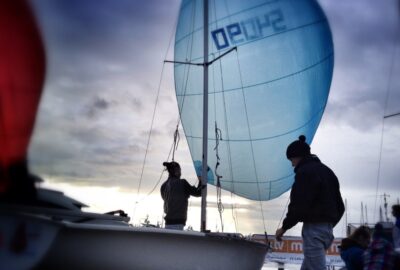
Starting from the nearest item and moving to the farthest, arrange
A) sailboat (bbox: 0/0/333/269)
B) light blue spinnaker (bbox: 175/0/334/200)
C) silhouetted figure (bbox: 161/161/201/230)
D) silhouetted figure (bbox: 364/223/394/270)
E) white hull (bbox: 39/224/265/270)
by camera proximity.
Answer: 1. white hull (bbox: 39/224/265/270)
2. silhouetted figure (bbox: 364/223/394/270)
3. silhouetted figure (bbox: 161/161/201/230)
4. sailboat (bbox: 0/0/333/269)
5. light blue spinnaker (bbox: 175/0/334/200)

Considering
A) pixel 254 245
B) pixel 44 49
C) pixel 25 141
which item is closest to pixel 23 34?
pixel 44 49

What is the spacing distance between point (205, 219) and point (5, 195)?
3.52 m

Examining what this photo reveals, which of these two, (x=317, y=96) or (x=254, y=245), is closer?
(x=254, y=245)

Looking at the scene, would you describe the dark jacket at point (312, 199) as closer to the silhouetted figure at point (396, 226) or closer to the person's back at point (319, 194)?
the person's back at point (319, 194)

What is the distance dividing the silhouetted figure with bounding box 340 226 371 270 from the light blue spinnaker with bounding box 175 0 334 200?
9.93ft

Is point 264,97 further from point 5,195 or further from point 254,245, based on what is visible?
point 5,195

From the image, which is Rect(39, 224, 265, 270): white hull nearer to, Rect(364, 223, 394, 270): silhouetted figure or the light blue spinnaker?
Rect(364, 223, 394, 270): silhouetted figure

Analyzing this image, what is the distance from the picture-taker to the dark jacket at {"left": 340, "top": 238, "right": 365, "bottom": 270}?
191 inches

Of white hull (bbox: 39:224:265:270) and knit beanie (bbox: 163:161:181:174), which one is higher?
knit beanie (bbox: 163:161:181:174)

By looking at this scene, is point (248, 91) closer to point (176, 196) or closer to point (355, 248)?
point (176, 196)

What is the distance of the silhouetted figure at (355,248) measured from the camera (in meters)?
4.87

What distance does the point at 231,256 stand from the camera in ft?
15.8

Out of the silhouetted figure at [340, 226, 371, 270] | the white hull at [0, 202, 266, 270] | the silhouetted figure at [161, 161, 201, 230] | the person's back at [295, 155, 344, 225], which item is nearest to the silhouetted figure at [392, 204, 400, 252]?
the silhouetted figure at [340, 226, 371, 270]

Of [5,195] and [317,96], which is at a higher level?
[317,96]
